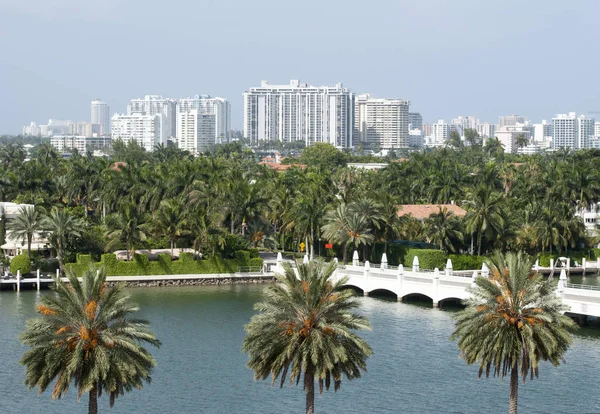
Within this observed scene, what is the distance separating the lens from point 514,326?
1315 inches

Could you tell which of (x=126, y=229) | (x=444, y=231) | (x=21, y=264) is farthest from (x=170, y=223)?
(x=444, y=231)

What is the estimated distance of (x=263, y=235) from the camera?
82062 mm

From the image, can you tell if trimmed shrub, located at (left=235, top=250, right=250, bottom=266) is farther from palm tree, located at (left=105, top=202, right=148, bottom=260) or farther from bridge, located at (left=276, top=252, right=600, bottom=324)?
bridge, located at (left=276, top=252, right=600, bottom=324)

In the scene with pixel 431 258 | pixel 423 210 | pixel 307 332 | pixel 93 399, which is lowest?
pixel 93 399

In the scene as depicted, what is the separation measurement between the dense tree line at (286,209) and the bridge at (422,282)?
11.4 feet

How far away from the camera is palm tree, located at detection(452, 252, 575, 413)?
1297 inches

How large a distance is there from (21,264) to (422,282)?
2571 centimetres

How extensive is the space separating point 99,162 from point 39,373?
79.8 meters

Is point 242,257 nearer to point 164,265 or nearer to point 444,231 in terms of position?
point 164,265

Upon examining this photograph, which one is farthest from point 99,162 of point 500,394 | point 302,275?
point 302,275

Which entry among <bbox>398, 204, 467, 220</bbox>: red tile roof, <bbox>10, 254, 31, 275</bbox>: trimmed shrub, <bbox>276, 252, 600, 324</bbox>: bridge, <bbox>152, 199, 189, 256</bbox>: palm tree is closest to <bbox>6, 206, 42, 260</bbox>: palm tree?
<bbox>10, 254, 31, 275</bbox>: trimmed shrub

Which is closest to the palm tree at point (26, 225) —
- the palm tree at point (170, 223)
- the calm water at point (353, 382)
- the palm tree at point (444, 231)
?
the palm tree at point (170, 223)

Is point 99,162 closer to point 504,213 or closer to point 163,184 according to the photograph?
point 163,184

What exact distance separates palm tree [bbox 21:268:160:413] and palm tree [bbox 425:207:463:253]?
48.1 metres
